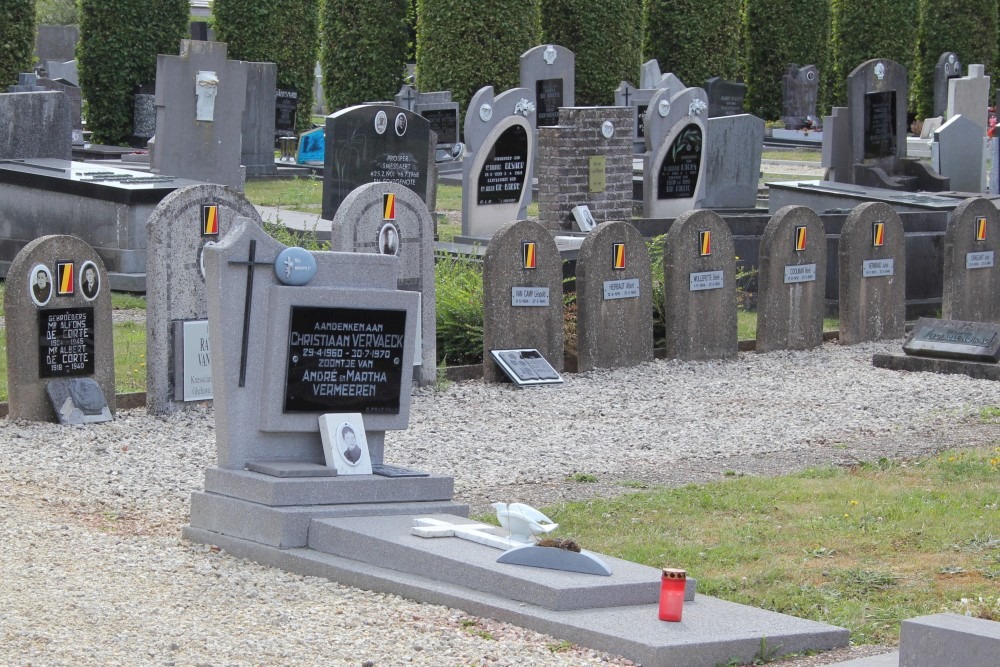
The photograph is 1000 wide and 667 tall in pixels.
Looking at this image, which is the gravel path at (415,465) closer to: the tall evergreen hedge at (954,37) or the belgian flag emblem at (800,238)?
the belgian flag emblem at (800,238)

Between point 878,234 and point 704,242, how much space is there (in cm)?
191

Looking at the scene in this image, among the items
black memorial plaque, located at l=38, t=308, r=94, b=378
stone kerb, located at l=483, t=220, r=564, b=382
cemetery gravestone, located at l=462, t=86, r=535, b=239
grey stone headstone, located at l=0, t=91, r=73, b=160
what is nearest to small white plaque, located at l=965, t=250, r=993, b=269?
stone kerb, located at l=483, t=220, r=564, b=382

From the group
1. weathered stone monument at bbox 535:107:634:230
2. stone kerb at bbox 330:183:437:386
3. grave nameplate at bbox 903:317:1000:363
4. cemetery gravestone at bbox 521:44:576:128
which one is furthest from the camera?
cemetery gravestone at bbox 521:44:576:128

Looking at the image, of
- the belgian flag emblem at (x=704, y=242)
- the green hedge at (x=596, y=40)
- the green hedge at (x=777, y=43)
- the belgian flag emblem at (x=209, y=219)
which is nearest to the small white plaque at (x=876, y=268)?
the belgian flag emblem at (x=704, y=242)

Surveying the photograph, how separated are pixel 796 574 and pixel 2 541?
3109 millimetres

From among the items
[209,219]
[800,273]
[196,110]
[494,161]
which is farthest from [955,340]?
[196,110]

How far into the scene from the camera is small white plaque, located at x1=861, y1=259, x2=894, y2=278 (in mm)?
12195

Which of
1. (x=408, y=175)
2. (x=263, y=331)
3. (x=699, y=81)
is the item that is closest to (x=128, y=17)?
(x=699, y=81)

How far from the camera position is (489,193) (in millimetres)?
15484

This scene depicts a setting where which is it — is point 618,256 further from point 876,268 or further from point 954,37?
point 954,37

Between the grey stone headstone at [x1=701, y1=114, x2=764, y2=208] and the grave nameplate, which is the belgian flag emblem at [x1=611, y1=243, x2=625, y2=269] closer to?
the grave nameplate

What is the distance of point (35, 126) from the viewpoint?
1445cm

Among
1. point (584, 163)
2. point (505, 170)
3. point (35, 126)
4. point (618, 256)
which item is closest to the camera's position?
point (618, 256)

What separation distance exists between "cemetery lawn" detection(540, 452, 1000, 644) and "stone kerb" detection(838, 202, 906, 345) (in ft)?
14.7
